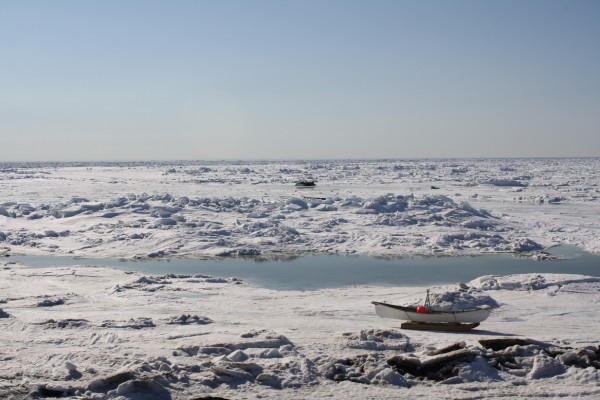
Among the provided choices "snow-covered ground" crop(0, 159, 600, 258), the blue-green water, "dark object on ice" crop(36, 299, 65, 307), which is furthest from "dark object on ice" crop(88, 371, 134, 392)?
"snow-covered ground" crop(0, 159, 600, 258)

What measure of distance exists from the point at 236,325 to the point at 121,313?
260 cm

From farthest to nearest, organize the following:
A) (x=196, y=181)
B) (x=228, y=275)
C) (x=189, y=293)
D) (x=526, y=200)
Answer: (x=196, y=181) < (x=526, y=200) < (x=228, y=275) < (x=189, y=293)

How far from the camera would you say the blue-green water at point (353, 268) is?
1780 centimetres

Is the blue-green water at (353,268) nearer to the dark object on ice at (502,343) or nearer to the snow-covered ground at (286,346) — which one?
the snow-covered ground at (286,346)

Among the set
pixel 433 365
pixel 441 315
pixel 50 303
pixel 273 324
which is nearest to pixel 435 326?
pixel 441 315

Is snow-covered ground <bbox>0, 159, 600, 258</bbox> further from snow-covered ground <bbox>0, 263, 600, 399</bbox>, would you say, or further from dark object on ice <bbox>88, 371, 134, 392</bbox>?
dark object on ice <bbox>88, 371, 134, 392</bbox>

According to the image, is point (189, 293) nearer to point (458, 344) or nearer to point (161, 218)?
point (458, 344)

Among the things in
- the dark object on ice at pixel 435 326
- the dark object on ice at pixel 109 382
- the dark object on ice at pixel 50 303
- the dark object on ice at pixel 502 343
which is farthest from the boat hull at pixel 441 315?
the dark object on ice at pixel 50 303

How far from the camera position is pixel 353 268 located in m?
19.8

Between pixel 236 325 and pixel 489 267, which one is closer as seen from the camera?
pixel 236 325

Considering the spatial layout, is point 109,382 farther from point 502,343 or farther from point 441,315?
point 441,315

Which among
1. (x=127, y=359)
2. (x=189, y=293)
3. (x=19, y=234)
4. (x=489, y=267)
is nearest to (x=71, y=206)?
(x=19, y=234)

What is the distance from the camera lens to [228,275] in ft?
61.6

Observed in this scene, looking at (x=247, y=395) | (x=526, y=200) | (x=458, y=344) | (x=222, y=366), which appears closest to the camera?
(x=247, y=395)
